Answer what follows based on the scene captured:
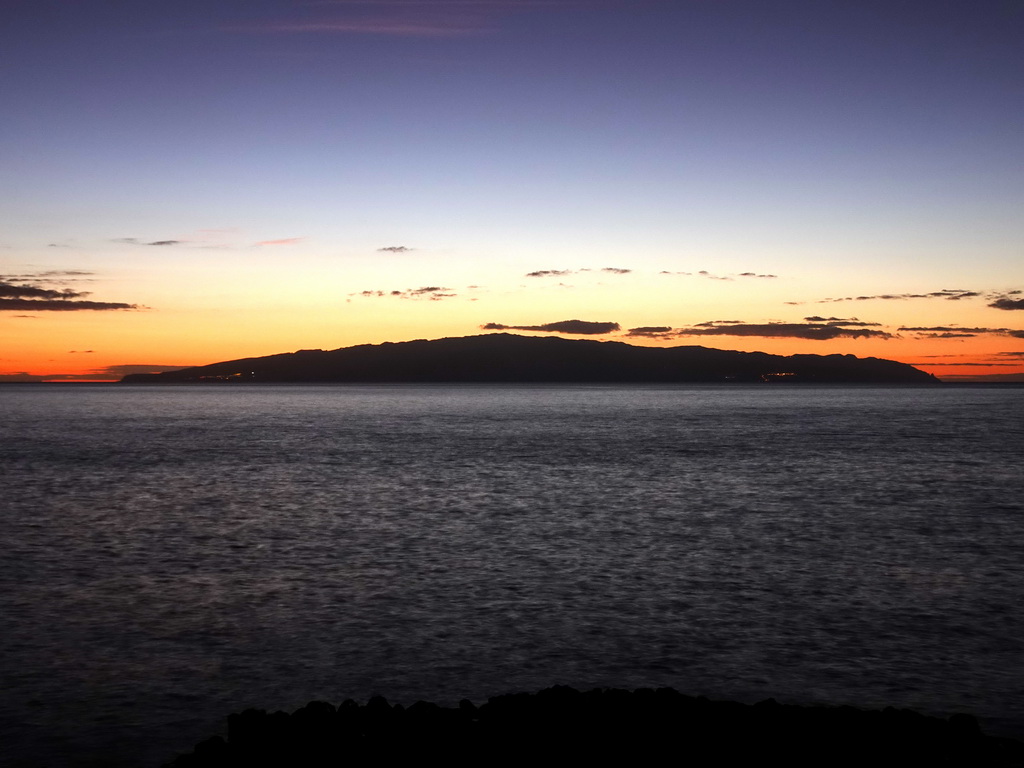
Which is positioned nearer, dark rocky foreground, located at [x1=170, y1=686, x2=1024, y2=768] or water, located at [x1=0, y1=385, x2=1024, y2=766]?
dark rocky foreground, located at [x1=170, y1=686, x2=1024, y2=768]

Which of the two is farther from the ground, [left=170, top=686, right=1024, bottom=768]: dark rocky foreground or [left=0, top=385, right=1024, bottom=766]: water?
[left=170, top=686, right=1024, bottom=768]: dark rocky foreground

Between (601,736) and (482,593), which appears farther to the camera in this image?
(482,593)

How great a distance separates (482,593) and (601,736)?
25.6 ft

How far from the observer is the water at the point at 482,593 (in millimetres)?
11062

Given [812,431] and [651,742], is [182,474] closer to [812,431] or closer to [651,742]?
[651,742]

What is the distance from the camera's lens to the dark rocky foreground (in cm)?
835

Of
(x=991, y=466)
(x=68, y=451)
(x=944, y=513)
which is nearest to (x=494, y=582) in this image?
(x=944, y=513)

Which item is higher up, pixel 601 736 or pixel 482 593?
pixel 601 736

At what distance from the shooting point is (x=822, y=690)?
11016mm

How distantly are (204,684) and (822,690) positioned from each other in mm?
7800

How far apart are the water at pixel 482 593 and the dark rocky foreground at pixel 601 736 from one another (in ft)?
4.46

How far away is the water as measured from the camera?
11062 millimetres

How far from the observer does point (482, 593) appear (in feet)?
53.8

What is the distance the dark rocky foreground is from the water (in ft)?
4.46
